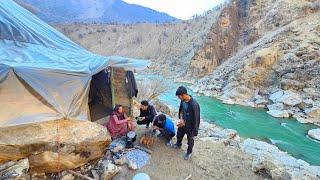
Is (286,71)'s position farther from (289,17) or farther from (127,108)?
(127,108)

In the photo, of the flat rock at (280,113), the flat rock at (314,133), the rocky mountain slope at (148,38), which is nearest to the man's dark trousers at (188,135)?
the flat rock at (314,133)

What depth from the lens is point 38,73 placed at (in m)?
6.60

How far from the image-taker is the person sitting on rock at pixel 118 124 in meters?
8.15

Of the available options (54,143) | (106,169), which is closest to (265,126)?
(106,169)

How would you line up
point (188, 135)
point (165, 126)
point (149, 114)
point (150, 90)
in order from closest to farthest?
point (188, 135)
point (165, 126)
point (149, 114)
point (150, 90)

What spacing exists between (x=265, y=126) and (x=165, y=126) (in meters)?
13.3

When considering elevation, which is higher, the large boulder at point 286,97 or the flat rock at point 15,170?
the flat rock at point 15,170

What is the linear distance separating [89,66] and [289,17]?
31448 mm

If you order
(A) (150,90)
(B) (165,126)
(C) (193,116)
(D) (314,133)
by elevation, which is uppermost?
(C) (193,116)

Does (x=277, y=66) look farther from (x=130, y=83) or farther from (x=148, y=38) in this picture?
(x=148, y=38)

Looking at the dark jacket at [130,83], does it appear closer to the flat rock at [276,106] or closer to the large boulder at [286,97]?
the flat rock at [276,106]

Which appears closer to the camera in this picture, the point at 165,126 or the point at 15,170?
the point at 15,170

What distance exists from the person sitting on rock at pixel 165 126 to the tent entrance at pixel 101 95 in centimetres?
176

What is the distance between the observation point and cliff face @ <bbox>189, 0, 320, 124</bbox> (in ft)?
83.0
